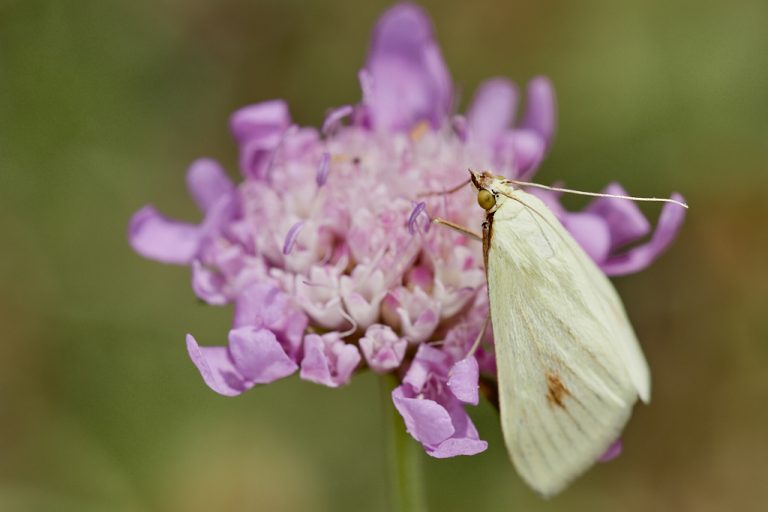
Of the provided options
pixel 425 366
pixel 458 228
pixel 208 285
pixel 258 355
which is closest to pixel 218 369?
pixel 258 355

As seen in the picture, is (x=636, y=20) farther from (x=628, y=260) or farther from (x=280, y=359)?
(x=280, y=359)

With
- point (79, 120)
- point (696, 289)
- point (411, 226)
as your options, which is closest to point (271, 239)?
point (411, 226)

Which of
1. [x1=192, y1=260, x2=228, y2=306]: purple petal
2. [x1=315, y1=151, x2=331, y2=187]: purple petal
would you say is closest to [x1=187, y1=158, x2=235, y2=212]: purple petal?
[x1=192, y1=260, x2=228, y2=306]: purple petal

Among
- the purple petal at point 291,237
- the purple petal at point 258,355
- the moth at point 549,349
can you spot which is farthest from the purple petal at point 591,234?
the purple petal at point 258,355

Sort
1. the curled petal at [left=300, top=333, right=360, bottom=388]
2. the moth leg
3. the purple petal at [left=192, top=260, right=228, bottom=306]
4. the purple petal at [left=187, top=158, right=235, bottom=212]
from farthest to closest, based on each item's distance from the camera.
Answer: the purple petal at [left=187, top=158, right=235, bottom=212]
the purple petal at [left=192, top=260, right=228, bottom=306]
the moth leg
the curled petal at [left=300, top=333, right=360, bottom=388]

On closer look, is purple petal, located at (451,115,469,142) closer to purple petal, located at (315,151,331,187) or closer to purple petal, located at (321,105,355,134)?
purple petal, located at (321,105,355,134)
